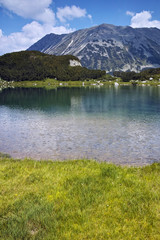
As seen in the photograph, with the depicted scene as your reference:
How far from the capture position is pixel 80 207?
8.62 meters

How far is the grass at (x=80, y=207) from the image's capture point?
7.14 m

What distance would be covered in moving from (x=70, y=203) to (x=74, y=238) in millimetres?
2099

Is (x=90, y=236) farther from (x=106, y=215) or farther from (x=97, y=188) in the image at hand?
(x=97, y=188)

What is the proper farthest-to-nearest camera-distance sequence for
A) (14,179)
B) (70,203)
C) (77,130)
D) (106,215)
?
(77,130) < (14,179) < (70,203) < (106,215)

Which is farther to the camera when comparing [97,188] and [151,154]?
[151,154]

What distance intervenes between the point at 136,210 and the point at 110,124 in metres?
34.0

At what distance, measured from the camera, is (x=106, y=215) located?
321 inches

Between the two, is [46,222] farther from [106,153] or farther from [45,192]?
[106,153]

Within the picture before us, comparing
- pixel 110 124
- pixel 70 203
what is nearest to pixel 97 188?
pixel 70 203

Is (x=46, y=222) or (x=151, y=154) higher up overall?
(x=46, y=222)

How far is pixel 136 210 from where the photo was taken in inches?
330

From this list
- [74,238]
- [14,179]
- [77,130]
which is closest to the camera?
[74,238]

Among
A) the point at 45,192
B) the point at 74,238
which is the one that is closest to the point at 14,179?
the point at 45,192

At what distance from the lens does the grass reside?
23.4ft
